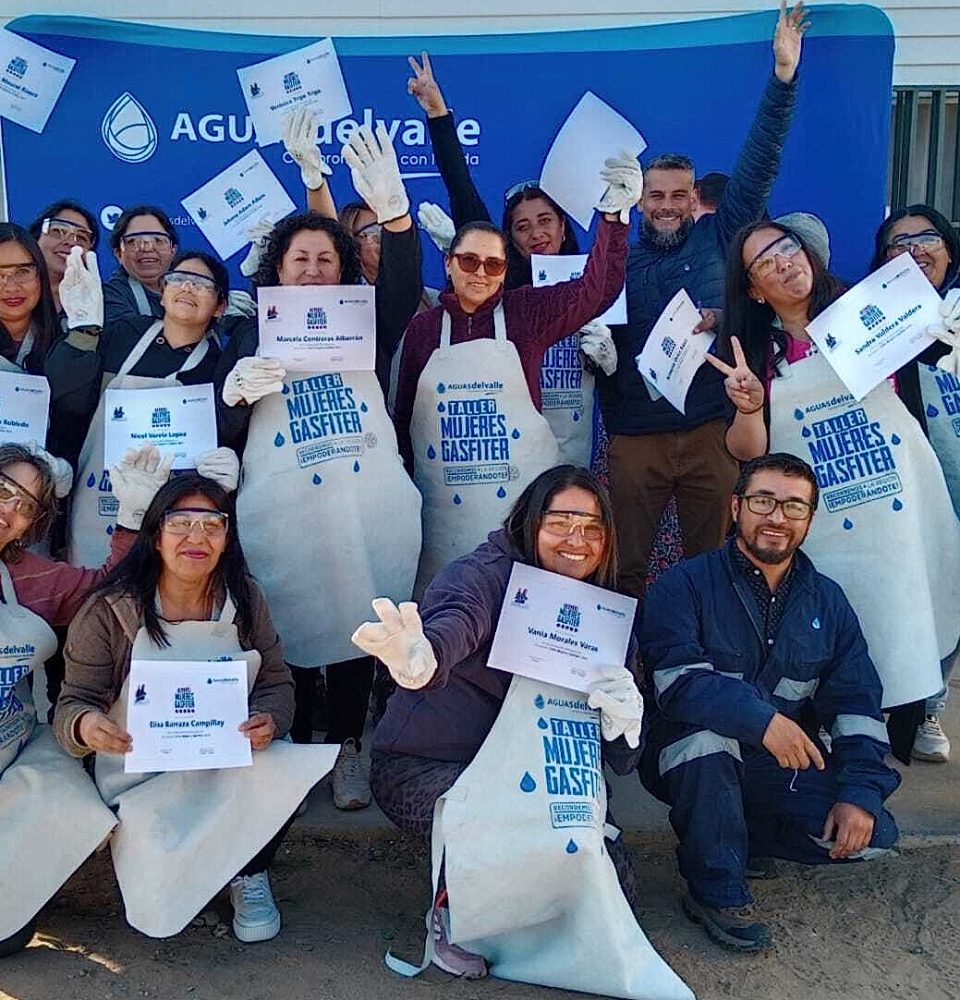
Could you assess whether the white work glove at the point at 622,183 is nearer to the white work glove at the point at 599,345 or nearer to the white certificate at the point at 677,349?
the white certificate at the point at 677,349

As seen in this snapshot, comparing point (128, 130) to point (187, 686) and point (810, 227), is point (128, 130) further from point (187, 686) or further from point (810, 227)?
point (187, 686)

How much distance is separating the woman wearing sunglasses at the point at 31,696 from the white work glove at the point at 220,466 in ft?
0.41

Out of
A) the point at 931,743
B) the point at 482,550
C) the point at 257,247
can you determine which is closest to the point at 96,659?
the point at 482,550

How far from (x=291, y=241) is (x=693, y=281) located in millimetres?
1391

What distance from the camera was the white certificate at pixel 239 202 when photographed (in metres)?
4.24

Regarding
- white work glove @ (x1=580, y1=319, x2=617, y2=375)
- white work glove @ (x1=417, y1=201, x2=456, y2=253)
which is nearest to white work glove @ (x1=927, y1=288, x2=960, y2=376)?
white work glove @ (x1=580, y1=319, x2=617, y2=375)

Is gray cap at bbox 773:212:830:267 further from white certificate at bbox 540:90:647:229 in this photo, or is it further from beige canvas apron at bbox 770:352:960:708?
beige canvas apron at bbox 770:352:960:708

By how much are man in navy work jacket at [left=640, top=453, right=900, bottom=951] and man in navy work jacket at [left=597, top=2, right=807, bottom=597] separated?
80 centimetres

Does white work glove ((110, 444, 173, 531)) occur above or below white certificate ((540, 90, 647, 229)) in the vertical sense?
below

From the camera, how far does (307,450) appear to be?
3.25 metres

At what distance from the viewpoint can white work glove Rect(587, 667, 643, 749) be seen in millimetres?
2658

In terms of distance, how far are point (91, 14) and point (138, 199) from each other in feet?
5.76

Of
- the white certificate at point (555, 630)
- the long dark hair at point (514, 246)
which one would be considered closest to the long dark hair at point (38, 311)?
the long dark hair at point (514, 246)

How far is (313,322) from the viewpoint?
3197 millimetres
